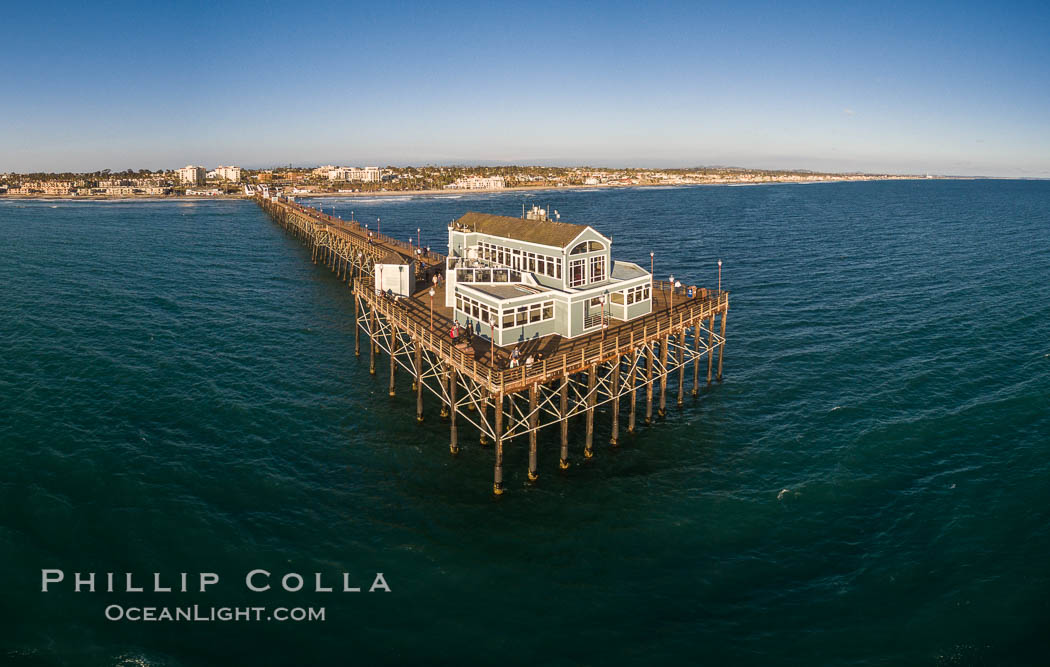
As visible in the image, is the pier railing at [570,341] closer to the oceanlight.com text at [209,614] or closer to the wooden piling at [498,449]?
the wooden piling at [498,449]

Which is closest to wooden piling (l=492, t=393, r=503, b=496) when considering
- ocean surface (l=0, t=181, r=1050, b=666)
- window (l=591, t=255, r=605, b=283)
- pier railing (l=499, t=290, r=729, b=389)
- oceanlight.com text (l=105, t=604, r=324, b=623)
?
ocean surface (l=0, t=181, r=1050, b=666)

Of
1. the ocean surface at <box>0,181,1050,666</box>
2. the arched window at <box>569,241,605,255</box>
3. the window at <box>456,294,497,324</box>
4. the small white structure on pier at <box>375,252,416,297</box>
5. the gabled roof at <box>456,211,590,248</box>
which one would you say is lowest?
the ocean surface at <box>0,181,1050,666</box>

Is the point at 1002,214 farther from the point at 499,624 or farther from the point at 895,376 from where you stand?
the point at 499,624

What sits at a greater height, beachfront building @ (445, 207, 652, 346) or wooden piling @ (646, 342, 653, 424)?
beachfront building @ (445, 207, 652, 346)

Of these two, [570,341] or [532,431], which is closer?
[532,431]

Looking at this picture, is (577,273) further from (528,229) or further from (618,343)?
(618,343)

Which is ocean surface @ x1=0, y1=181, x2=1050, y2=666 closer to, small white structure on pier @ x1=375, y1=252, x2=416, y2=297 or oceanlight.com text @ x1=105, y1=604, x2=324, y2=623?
oceanlight.com text @ x1=105, y1=604, x2=324, y2=623

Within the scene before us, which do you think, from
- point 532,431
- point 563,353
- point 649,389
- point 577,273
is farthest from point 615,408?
point 577,273
